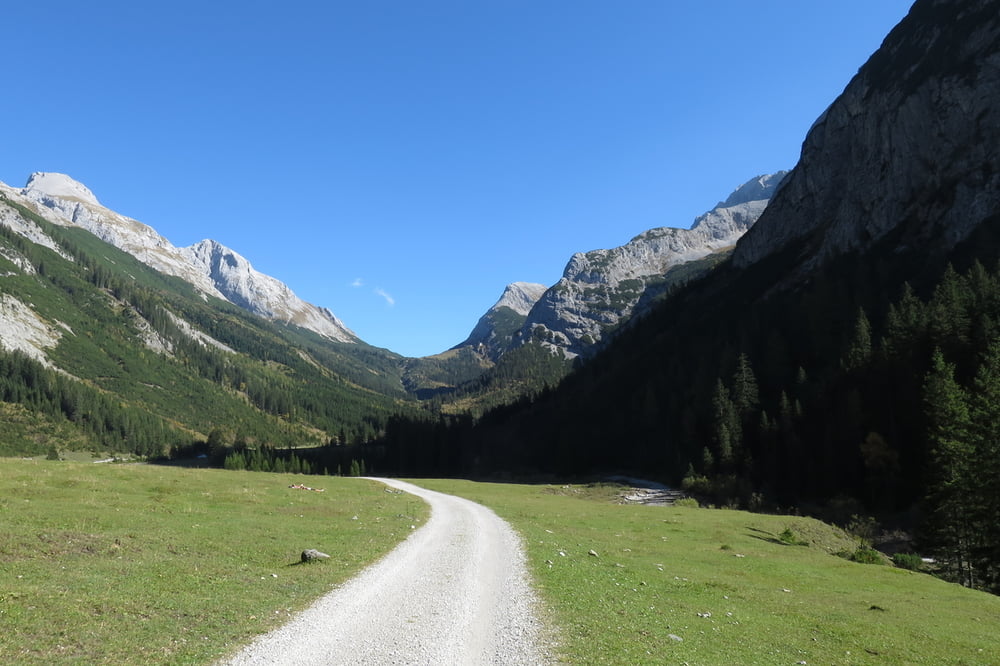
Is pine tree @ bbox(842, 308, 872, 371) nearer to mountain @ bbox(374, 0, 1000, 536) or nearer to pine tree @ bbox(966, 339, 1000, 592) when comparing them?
mountain @ bbox(374, 0, 1000, 536)

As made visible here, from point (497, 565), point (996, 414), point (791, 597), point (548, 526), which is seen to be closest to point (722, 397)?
point (996, 414)

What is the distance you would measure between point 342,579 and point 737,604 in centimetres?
1683

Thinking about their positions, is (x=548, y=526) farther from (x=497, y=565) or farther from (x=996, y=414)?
(x=996, y=414)

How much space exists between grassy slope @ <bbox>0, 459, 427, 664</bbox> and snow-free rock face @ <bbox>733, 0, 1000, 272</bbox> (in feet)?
508

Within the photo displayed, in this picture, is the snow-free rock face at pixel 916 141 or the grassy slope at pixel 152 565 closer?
the grassy slope at pixel 152 565

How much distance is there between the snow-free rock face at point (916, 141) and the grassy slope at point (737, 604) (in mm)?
127791

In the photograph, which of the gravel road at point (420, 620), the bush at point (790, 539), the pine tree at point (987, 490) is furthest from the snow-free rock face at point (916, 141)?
the gravel road at point (420, 620)

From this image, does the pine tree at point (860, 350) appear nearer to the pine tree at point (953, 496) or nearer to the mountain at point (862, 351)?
the mountain at point (862, 351)

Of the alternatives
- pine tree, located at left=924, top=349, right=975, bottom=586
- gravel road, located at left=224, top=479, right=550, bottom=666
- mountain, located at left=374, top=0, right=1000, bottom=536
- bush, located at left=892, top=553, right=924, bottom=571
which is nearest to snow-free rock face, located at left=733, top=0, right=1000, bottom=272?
mountain, located at left=374, top=0, right=1000, bottom=536

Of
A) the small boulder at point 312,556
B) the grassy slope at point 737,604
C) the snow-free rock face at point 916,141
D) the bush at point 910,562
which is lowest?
the bush at point 910,562

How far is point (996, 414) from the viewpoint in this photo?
47.6 metres

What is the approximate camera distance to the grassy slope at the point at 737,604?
49.7 ft

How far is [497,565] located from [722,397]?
10058cm

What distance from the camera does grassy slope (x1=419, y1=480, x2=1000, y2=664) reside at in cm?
1516
